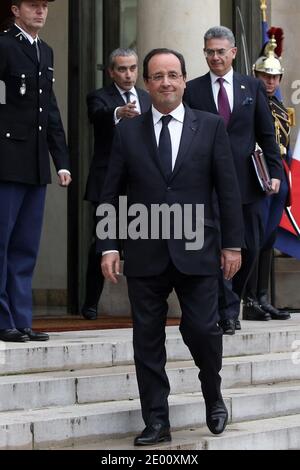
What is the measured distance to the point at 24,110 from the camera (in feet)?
27.3

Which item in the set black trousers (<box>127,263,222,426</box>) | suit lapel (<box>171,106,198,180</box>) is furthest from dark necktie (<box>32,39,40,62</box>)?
black trousers (<box>127,263,222,426</box>)

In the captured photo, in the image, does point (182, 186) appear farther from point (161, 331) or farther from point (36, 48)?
point (36, 48)

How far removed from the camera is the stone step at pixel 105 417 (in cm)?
673

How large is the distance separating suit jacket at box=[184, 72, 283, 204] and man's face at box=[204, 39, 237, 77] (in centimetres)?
10

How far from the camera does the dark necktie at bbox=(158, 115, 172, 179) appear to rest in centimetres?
692

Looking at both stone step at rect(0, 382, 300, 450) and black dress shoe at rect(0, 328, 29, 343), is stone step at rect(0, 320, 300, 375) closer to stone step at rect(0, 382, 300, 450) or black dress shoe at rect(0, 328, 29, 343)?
black dress shoe at rect(0, 328, 29, 343)

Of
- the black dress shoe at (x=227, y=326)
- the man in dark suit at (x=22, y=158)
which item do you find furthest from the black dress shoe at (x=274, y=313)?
the man in dark suit at (x=22, y=158)

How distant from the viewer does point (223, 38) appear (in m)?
9.02

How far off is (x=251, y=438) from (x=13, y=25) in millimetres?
2871

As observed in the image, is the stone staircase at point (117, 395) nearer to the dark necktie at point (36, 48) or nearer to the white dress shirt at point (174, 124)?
the white dress shirt at point (174, 124)
